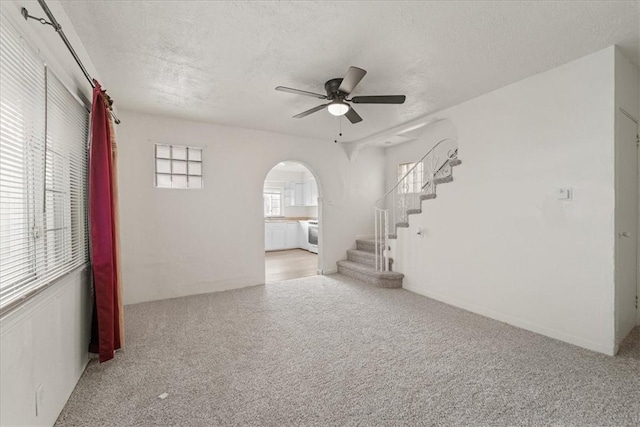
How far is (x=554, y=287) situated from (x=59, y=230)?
417 centimetres

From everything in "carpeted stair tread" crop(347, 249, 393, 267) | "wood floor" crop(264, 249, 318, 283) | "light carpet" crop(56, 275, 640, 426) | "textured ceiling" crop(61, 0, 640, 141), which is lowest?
"light carpet" crop(56, 275, 640, 426)

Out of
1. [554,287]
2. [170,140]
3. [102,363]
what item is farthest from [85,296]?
[554,287]

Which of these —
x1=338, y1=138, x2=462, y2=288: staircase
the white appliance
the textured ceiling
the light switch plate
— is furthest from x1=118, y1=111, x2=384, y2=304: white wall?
the light switch plate

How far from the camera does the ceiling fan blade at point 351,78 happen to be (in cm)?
227

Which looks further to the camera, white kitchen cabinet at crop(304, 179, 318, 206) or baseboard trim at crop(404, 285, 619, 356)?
white kitchen cabinet at crop(304, 179, 318, 206)

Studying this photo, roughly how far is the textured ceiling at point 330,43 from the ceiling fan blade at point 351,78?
0.23 m

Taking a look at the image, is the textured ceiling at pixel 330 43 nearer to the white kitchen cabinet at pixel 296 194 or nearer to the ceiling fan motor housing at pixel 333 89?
the ceiling fan motor housing at pixel 333 89

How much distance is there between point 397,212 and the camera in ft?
19.2

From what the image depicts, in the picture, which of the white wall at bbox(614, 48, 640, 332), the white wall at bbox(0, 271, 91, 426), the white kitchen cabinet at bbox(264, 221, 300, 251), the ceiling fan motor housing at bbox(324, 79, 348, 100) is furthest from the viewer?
the white kitchen cabinet at bbox(264, 221, 300, 251)

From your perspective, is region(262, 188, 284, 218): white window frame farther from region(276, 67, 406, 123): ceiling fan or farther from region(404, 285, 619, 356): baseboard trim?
region(276, 67, 406, 123): ceiling fan

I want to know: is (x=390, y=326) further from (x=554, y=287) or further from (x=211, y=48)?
(x=211, y=48)

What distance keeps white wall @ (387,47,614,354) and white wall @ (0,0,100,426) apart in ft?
12.8

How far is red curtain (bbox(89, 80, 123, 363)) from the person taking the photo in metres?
2.15

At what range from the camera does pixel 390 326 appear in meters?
3.02
